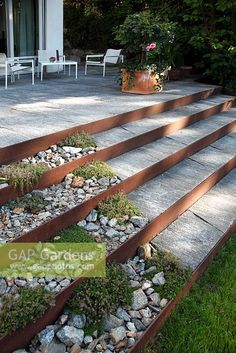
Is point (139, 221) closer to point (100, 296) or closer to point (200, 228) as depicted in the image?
point (200, 228)

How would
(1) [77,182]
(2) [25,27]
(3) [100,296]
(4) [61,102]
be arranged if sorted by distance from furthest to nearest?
(2) [25,27] → (4) [61,102] → (1) [77,182] → (3) [100,296]

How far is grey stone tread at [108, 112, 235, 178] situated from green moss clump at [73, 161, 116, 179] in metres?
0.13

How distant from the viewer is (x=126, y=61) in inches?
268

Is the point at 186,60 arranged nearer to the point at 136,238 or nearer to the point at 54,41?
the point at 54,41

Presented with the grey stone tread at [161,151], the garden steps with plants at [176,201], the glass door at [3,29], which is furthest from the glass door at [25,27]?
the garden steps with plants at [176,201]

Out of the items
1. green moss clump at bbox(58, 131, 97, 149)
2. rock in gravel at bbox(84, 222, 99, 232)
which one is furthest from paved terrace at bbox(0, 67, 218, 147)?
rock in gravel at bbox(84, 222, 99, 232)

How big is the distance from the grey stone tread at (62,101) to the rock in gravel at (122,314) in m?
1.71

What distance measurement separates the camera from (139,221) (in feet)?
10.7

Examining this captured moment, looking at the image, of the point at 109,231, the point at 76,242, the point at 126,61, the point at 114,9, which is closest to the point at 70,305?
the point at 76,242

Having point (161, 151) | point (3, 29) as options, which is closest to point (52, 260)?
point (161, 151)

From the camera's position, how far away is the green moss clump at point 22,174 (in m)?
3.06

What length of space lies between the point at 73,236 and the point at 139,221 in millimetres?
599

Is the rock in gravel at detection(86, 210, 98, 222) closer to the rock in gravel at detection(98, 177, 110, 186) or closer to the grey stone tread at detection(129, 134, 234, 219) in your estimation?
the rock in gravel at detection(98, 177, 110, 186)

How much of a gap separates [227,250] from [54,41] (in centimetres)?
716
